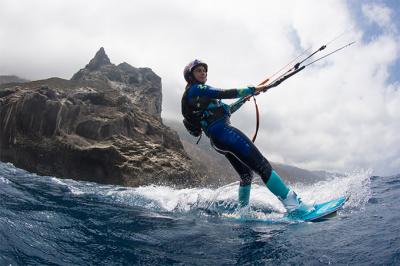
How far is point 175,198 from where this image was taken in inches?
354

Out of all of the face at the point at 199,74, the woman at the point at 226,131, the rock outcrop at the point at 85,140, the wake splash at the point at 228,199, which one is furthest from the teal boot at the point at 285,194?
the rock outcrop at the point at 85,140

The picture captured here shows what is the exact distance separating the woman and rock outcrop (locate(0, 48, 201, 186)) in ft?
84.3

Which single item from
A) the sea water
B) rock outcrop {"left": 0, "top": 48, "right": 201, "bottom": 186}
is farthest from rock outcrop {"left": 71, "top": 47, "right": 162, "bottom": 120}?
the sea water

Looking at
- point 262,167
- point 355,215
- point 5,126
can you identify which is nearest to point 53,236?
point 262,167

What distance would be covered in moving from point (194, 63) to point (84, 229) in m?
4.18

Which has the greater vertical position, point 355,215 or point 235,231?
point 355,215

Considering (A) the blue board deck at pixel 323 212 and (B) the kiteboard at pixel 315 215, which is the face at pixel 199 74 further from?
(A) the blue board deck at pixel 323 212

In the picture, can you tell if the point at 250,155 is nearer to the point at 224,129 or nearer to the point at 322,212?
the point at 224,129

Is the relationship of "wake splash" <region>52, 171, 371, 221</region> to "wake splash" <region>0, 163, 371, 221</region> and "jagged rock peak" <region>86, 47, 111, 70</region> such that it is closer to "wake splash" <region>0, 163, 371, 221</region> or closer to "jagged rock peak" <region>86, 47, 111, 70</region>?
"wake splash" <region>0, 163, 371, 221</region>

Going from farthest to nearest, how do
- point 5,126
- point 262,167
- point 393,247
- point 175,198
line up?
point 5,126
point 175,198
point 262,167
point 393,247

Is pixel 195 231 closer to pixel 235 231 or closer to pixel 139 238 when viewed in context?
pixel 235 231

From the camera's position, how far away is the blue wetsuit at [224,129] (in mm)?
6855

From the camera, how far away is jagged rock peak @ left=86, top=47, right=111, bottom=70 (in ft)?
295

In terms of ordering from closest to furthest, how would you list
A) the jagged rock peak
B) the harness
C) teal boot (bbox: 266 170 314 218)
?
teal boot (bbox: 266 170 314 218) < the harness < the jagged rock peak
